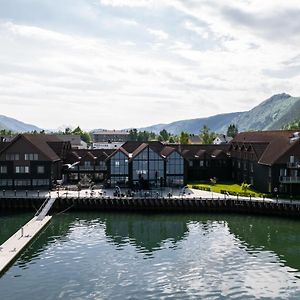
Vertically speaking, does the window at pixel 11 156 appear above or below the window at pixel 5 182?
above

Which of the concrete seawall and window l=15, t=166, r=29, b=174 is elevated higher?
window l=15, t=166, r=29, b=174

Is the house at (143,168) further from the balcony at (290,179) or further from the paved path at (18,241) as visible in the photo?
the paved path at (18,241)

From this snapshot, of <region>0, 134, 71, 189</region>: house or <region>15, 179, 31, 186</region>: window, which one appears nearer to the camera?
<region>0, 134, 71, 189</region>: house

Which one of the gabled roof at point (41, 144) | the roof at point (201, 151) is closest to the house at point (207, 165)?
the roof at point (201, 151)

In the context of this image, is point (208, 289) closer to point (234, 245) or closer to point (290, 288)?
point (290, 288)

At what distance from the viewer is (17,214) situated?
7500 cm

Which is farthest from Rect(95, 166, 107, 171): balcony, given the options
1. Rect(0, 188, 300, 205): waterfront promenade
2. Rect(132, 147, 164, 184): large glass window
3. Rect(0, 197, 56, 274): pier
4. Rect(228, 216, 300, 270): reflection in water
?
Rect(228, 216, 300, 270): reflection in water

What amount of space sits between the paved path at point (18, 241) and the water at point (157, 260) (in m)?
0.94

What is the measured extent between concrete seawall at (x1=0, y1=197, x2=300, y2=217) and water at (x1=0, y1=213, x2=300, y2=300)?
172 inches

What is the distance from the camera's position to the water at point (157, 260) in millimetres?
38625

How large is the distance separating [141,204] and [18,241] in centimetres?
2829

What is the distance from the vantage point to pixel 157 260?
48031 millimetres

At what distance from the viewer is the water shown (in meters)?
38.6

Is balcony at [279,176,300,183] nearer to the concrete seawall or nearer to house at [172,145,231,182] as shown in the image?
the concrete seawall
